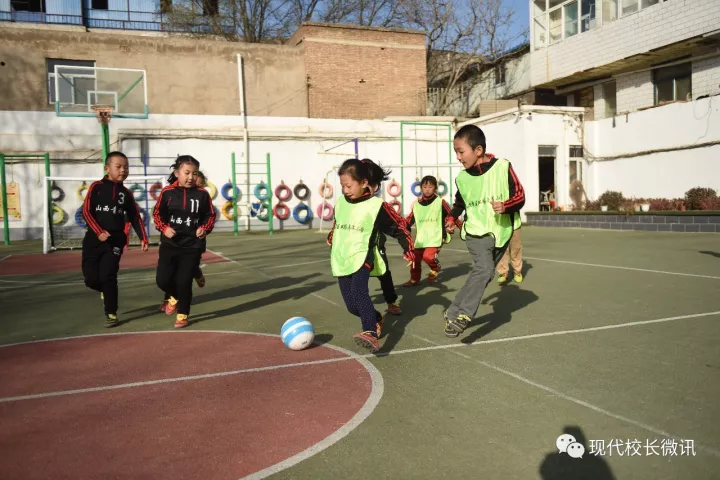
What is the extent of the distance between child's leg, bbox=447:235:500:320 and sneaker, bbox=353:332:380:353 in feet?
2.42

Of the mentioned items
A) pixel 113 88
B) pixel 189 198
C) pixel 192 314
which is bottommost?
pixel 192 314

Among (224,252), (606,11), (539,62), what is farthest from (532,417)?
(539,62)

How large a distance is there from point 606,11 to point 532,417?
935 inches

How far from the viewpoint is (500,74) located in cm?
3170

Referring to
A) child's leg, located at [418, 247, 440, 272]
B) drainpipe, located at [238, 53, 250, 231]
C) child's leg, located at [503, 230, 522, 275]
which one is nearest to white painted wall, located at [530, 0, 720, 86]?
drainpipe, located at [238, 53, 250, 231]

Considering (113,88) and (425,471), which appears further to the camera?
(113,88)

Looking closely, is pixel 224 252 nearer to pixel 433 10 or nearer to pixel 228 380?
pixel 228 380

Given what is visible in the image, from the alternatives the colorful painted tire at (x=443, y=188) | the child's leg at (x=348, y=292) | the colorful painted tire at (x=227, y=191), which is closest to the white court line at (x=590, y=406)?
the child's leg at (x=348, y=292)

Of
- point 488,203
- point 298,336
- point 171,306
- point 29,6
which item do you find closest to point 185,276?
point 171,306

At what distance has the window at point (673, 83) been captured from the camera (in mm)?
21344

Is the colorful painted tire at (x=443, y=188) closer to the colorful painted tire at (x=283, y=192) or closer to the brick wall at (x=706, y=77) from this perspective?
the colorful painted tire at (x=283, y=192)

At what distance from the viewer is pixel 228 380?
168 inches

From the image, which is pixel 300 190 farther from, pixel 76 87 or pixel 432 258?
pixel 432 258

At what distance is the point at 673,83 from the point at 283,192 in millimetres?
15714
